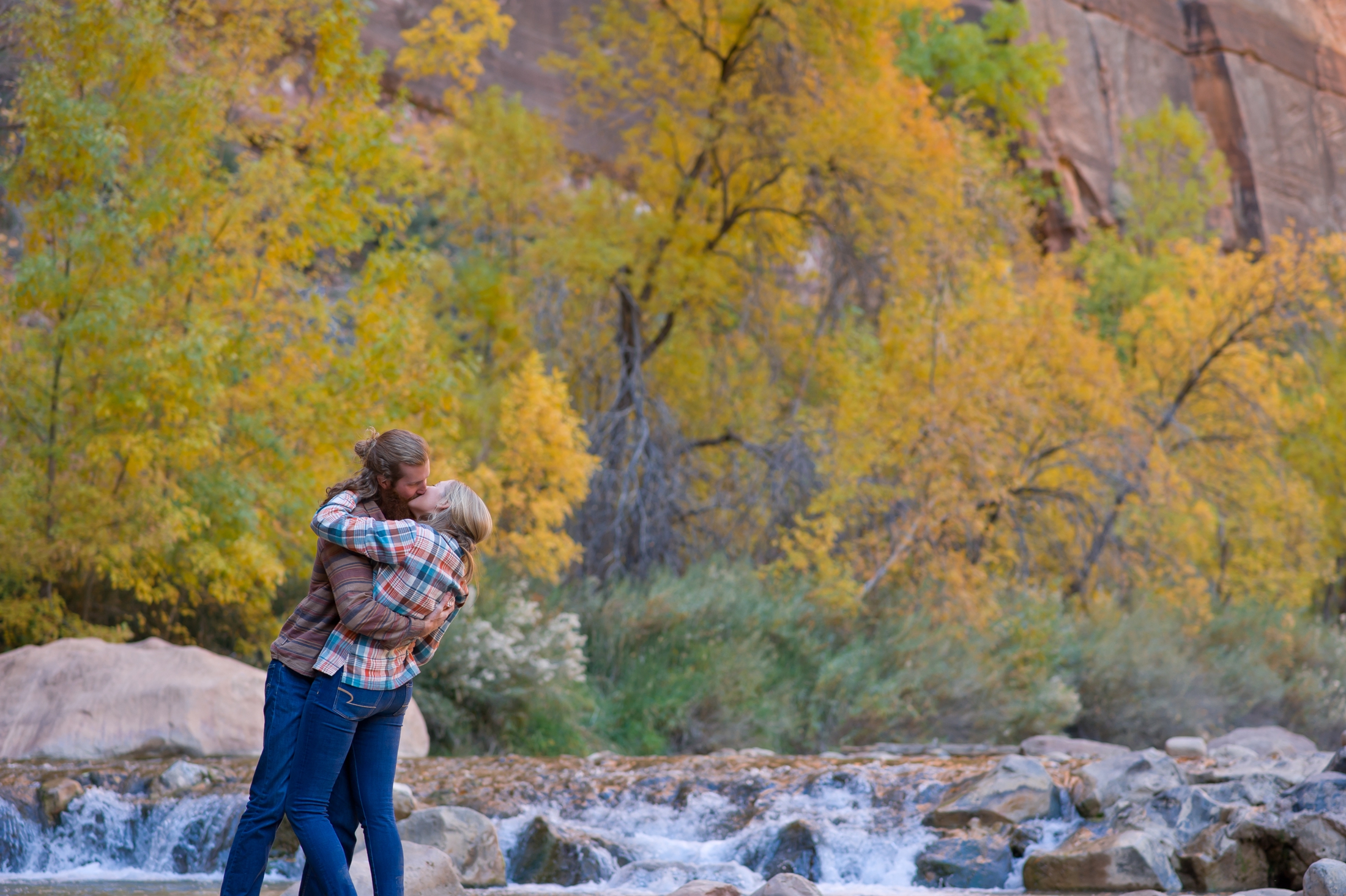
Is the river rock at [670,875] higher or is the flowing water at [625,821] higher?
the river rock at [670,875]

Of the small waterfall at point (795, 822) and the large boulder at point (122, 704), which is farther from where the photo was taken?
the large boulder at point (122, 704)

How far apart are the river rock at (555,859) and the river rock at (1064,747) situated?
5.28 meters

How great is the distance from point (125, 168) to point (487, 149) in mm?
7204

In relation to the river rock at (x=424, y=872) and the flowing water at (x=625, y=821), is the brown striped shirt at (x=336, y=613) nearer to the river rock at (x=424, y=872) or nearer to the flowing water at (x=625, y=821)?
the river rock at (x=424, y=872)

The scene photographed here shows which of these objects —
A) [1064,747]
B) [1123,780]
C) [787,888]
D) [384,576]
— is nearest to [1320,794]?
[1123,780]

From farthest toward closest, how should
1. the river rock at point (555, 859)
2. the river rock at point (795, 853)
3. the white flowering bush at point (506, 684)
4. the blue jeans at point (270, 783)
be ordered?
the white flowering bush at point (506, 684) < the river rock at point (795, 853) < the river rock at point (555, 859) < the blue jeans at point (270, 783)

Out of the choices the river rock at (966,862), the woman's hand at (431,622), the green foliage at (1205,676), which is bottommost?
the green foliage at (1205,676)

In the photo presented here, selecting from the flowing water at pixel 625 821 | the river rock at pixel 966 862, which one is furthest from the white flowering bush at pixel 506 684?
the river rock at pixel 966 862

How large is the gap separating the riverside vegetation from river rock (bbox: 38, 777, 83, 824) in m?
2.56

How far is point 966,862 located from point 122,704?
5.89 meters

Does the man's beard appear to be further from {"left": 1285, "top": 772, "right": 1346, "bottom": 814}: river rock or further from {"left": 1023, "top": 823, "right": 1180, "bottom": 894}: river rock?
{"left": 1285, "top": 772, "right": 1346, "bottom": 814}: river rock

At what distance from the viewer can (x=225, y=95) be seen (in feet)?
35.9

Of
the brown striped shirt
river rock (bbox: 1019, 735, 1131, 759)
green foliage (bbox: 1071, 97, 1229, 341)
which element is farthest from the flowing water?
green foliage (bbox: 1071, 97, 1229, 341)

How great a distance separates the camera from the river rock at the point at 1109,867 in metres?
6.64
